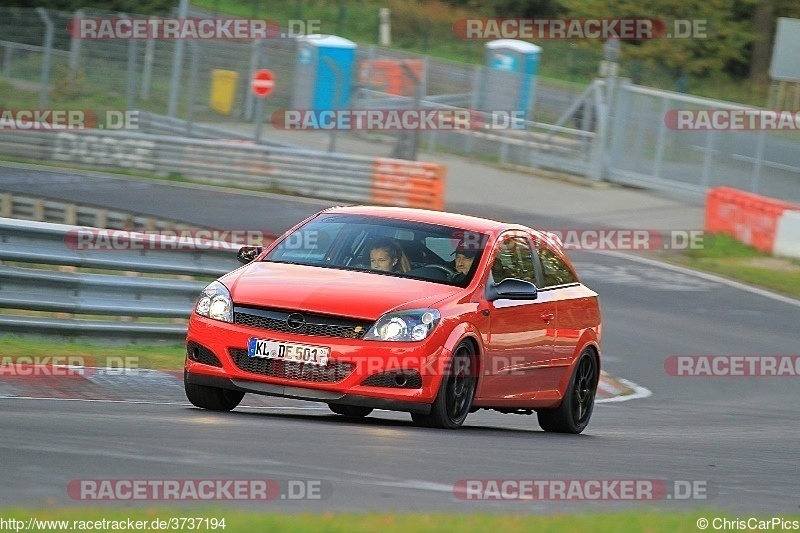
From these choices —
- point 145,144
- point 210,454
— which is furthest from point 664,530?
point 145,144

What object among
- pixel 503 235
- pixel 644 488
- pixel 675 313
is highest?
pixel 503 235

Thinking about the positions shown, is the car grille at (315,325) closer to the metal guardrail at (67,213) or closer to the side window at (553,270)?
the side window at (553,270)

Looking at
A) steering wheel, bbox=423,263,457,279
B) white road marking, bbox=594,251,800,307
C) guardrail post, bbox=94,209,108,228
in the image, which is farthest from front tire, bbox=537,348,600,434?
guardrail post, bbox=94,209,108,228

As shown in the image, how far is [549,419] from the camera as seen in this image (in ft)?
39.1

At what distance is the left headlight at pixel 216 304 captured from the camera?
32.7 feet

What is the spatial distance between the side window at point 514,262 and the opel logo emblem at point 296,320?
1631 mm

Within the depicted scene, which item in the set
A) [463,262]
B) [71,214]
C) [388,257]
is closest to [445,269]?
[463,262]

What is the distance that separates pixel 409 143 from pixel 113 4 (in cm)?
2203

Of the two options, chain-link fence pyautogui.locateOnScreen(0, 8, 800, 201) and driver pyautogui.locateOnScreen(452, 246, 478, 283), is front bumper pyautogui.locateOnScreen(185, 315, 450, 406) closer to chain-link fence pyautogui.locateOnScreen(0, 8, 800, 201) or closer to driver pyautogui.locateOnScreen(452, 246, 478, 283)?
driver pyautogui.locateOnScreen(452, 246, 478, 283)

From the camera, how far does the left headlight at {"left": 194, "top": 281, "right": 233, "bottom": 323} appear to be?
9969mm

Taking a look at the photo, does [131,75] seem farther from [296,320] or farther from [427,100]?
[296,320]

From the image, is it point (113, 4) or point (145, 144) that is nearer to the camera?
point (145, 144)

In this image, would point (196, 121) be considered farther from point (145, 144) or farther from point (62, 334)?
point (62, 334)

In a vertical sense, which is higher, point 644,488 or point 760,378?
point 644,488
